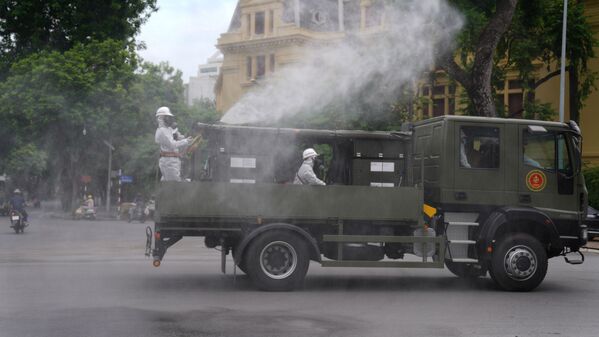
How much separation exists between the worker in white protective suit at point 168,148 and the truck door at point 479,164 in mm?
4096

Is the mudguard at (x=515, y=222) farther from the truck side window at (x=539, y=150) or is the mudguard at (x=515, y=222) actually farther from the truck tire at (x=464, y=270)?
the truck tire at (x=464, y=270)

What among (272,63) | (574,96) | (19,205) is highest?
(574,96)

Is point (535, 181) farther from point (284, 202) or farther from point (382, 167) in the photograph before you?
point (284, 202)

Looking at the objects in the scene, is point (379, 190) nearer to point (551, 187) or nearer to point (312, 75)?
point (551, 187)

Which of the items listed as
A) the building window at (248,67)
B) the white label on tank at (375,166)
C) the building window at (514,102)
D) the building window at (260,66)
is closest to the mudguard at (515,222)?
the white label on tank at (375,166)

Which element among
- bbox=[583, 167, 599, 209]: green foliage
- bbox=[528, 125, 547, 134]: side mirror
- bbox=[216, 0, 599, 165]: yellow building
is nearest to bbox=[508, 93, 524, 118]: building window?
bbox=[583, 167, 599, 209]: green foliage

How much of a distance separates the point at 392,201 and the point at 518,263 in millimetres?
2131

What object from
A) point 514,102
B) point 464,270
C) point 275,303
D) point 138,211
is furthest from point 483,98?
point 138,211

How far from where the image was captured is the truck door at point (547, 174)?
1109 cm

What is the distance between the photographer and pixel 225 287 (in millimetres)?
10812

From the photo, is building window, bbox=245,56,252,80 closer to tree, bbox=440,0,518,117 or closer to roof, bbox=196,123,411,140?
roof, bbox=196,123,411,140

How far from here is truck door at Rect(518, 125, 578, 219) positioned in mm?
11086

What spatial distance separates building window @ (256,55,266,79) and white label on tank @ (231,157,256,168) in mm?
1536

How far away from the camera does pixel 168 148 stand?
10.8 meters
